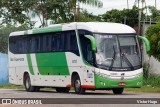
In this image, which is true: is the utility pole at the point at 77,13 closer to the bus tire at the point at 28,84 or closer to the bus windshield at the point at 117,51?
the bus tire at the point at 28,84

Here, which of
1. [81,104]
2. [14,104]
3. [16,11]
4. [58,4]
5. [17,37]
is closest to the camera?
[14,104]

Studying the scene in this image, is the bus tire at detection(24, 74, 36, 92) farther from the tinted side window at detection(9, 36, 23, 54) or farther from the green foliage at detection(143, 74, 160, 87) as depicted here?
the green foliage at detection(143, 74, 160, 87)

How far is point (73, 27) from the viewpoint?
27891 mm

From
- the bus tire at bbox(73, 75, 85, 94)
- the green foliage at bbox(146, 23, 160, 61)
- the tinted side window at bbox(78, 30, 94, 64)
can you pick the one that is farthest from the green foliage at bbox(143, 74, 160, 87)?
the tinted side window at bbox(78, 30, 94, 64)

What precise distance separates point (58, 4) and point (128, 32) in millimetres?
20070

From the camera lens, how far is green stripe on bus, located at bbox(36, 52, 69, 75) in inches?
1132

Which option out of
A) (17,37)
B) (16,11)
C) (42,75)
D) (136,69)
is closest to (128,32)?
(136,69)

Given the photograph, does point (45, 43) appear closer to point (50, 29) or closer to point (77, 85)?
point (50, 29)

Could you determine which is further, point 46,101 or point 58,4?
point 58,4

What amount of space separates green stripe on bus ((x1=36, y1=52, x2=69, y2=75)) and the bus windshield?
2775mm

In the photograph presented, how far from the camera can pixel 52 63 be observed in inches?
1176

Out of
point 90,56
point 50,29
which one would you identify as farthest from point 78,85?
point 50,29

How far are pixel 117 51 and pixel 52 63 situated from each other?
4.63 metres

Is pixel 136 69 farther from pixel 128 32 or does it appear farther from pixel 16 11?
pixel 16 11
